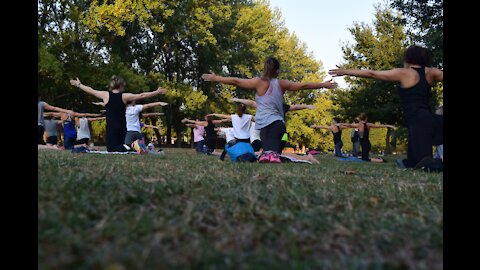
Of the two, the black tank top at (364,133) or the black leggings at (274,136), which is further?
the black tank top at (364,133)

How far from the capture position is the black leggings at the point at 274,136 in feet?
29.7

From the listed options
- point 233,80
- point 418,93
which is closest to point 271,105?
point 233,80

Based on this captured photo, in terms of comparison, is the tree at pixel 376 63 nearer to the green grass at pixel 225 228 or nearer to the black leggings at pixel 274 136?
the black leggings at pixel 274 136

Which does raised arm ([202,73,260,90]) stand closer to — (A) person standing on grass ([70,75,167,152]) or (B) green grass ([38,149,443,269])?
(A) person standing on grass ([70,75,167,152])

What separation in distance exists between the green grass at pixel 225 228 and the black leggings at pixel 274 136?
556 cm

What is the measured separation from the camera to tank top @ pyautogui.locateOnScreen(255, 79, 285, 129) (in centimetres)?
911

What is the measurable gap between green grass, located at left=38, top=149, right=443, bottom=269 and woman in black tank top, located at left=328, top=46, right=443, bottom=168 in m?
4.27

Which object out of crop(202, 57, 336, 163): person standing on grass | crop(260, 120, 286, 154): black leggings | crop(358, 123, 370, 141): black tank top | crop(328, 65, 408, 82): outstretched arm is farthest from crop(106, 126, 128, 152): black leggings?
crop(358, 123, 370, 141): black tank top

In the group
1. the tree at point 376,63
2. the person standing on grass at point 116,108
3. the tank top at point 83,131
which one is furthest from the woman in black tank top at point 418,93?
the tree at point 376,63

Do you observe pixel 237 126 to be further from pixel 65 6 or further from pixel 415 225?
pixel 65 6

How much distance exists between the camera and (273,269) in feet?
5.25

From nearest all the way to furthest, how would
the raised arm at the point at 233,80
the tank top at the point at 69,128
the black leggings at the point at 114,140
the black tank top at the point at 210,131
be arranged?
1. the raised arm at the point at 233,80
2. the black leggings at the point at 114,140
3. the tank top at the point at 69,128
4. the black tank top at the point at 210,131
